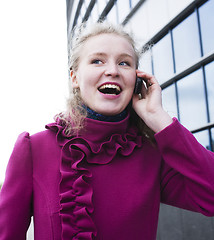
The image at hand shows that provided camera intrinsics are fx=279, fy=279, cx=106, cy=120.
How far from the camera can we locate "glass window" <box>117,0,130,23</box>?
390 inches

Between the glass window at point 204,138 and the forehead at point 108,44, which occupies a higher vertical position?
the forehead at point 108,44

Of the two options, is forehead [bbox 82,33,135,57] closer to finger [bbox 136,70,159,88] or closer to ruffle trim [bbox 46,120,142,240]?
finger [bbox 136,70,159,88]

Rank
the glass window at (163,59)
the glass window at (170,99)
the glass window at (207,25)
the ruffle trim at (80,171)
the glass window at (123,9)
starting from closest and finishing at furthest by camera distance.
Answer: the ruffle trim at (80,171)
the glass window at (207,25)
the glass window at (170,99)
the glass window at (163,59)
the glass window at (123,9)

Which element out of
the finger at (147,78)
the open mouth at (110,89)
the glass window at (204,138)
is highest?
the finger at (147,78)

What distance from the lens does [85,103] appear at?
61.8 inches

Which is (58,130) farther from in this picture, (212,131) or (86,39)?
(212,131)

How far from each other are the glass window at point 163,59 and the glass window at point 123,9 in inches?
86.1

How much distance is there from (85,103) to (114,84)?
0.66ft

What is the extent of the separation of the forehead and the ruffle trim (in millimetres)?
461

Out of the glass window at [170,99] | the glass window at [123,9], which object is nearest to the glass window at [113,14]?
the glass window at [123,9]

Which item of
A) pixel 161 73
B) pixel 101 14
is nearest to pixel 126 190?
pixel 161 73

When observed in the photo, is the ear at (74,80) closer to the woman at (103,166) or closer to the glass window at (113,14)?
the woman at (103,166)

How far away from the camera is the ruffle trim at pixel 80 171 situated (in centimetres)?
126

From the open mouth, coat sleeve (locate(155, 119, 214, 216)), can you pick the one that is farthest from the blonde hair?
coat sleeve (locate(155, 119, 214, 216))
